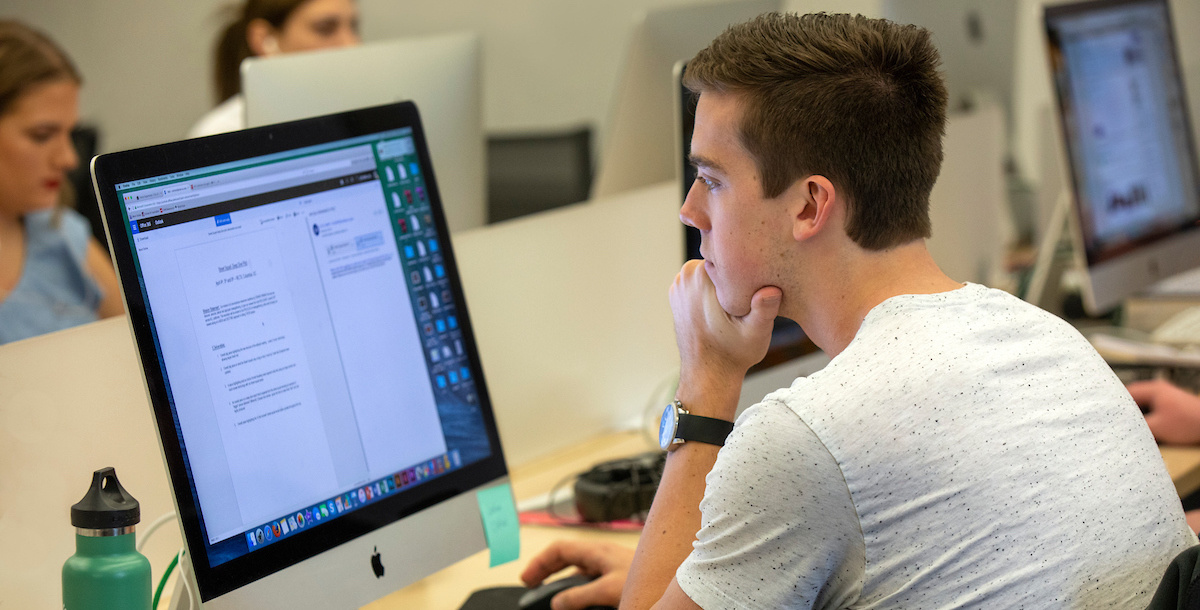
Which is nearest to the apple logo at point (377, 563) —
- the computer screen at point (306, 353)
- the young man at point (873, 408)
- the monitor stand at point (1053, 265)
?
the computer screen at point (306, 353)

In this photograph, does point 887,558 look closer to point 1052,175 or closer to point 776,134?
point 776,134

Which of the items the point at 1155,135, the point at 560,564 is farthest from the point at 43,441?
the point at 1155,135

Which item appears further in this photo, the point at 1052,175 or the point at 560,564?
the point at 1052,175

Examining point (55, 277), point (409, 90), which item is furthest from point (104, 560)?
point (55, 277)

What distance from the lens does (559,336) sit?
1.55 m

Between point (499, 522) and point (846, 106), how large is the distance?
553 mm

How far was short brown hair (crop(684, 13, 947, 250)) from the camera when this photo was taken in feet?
2.97

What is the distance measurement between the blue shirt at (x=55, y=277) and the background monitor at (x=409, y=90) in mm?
793

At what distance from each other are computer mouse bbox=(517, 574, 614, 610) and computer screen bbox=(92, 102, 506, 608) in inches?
3.3

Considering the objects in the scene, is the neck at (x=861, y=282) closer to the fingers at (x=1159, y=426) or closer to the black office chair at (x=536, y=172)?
the fingers at (x=1159, y=426)

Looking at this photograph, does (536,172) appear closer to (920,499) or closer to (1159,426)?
(1159,426)

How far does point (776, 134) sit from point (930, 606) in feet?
1.37

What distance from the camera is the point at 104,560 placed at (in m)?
0.80

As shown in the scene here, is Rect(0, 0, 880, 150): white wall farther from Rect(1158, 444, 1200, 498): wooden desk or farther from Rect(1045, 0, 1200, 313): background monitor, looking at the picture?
Rect(1158, 444, 1200, 498): wooden desk
